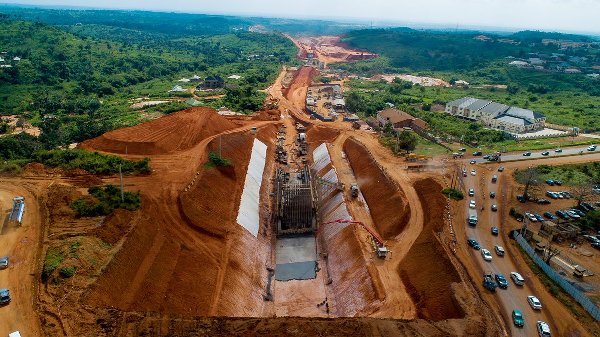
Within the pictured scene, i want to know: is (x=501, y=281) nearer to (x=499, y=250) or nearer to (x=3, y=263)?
(x=499, y=250)

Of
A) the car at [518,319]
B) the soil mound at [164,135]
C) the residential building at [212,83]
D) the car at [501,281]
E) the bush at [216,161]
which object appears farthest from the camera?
the residential building at [212,83]

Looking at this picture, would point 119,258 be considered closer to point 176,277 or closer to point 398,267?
point 176,277

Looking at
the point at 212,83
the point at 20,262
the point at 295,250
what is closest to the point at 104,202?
the point at 20,262

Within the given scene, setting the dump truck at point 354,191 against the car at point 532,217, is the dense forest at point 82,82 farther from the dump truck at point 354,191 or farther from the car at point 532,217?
the car at point 532,217

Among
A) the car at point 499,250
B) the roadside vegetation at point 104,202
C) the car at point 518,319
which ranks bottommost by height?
the car at point 518,319

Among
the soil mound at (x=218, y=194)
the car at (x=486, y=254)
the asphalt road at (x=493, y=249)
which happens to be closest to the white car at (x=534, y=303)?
the asphalt road at (x=493, y=249)

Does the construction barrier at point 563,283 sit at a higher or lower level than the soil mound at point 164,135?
lower
